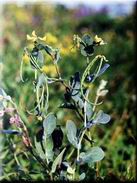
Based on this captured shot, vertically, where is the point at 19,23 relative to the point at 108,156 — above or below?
above

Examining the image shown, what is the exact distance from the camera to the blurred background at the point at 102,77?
1565mm

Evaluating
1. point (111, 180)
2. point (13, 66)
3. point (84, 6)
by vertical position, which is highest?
point (84, 6)

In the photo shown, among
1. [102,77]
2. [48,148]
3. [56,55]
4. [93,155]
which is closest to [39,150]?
[48,148]

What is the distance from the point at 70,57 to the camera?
10.2 feet

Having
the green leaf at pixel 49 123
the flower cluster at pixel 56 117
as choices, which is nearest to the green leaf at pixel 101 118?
the flower cluster at pixel 56 117

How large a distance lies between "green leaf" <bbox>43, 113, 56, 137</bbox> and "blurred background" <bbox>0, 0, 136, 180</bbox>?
0.11m

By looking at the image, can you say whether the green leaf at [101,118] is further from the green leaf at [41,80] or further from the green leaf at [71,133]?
the green leaf at [41,80]

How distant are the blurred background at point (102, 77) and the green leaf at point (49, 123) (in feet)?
0.36

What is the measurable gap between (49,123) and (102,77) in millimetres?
1756

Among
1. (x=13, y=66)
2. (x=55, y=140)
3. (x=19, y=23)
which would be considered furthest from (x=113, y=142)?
(x=19, y=23)

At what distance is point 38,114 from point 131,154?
77 centimetres

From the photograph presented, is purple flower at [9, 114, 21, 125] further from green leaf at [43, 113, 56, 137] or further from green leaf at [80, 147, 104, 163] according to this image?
green leaf at [80, 147, 104, 163]

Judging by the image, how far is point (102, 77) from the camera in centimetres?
271

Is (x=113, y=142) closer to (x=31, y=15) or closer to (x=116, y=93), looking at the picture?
(x=116, y=93)
